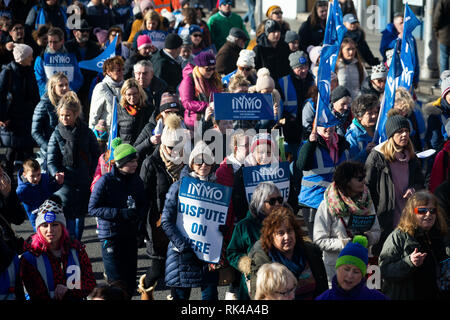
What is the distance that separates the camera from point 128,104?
9.59 metres

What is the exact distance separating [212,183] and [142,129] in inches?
108

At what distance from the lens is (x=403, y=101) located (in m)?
9.23

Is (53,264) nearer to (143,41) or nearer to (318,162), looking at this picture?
(318,162)

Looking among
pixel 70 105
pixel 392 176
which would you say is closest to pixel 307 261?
pixel 392 176

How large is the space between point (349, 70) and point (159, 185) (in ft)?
14.9

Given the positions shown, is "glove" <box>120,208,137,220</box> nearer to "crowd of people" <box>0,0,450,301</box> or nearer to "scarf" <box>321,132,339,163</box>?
"crowd of people" <box>0,0,450,301</box>

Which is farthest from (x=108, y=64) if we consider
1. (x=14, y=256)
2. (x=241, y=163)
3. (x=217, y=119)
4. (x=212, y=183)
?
(x=14, y=256)

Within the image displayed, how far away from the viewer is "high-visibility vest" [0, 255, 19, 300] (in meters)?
5.80

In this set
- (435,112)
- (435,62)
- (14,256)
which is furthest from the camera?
(435,62)

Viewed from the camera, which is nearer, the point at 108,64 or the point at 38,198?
the point at 38,198

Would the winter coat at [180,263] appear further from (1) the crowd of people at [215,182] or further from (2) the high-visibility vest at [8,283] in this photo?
(2) the high-visibility vest at [8,283]

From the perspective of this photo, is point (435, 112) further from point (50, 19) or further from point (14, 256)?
point (50, 19)

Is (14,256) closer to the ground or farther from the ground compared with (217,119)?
closer to the ground

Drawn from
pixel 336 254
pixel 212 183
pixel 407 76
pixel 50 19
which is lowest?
pixel 336 254
